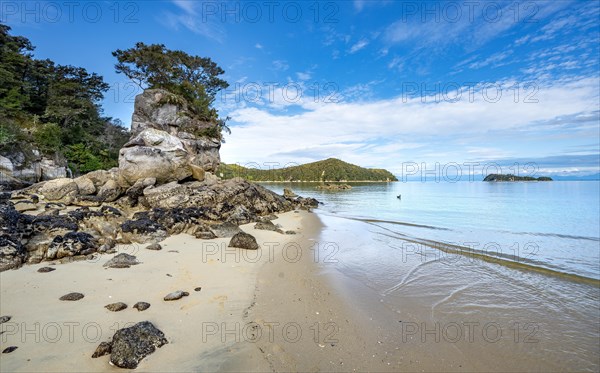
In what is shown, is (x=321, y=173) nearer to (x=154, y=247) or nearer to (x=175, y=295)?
(x=154, y=247)

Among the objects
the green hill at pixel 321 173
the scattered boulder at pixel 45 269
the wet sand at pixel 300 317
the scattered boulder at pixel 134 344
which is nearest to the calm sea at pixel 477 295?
the wet sand at pixel 300 317

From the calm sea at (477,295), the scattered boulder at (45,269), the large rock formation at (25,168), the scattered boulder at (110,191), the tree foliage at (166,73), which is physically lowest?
the calm sea at (477,295)

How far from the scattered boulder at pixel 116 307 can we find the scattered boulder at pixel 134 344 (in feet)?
3.38

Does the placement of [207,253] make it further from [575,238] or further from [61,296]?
[575,238]

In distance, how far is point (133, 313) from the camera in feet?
14.1

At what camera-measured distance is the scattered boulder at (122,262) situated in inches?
247

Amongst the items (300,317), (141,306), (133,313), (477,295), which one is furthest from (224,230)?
(477,295)

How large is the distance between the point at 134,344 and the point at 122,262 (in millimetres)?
3815

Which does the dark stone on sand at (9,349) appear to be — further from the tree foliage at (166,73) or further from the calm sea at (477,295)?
the tree foliage at (166,73)

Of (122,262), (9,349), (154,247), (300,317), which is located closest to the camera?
(9,349)

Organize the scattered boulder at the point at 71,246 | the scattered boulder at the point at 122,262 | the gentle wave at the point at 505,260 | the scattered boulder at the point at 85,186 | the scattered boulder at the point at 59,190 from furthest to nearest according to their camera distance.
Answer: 1. the scattered boulder at the point at 85,186
2. the scattered boulder at the point at 59,190
3. the gentle wave at the point at 505,260
4. the scattered boulder at the point at 71,246
5. the scattered boulder at the point at 122,262

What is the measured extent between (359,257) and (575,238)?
1070 cm

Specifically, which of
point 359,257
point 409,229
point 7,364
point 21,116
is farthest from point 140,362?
point 21,116

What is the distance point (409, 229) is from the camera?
15.0 meters
